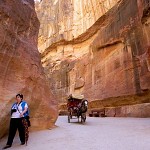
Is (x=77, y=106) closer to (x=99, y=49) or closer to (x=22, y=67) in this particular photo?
(x=22, y=67)

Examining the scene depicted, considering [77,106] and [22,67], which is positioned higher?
[22,67]

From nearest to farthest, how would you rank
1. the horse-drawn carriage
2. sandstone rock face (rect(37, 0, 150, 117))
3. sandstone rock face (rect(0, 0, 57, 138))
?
sandstone rock face (rect(0, 0, 57, 138)), the horse-drawn carriage, sandstone rock face (rect(37, 0, 150, 117))

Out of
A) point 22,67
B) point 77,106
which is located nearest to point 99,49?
point 77,106

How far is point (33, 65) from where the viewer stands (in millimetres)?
7688

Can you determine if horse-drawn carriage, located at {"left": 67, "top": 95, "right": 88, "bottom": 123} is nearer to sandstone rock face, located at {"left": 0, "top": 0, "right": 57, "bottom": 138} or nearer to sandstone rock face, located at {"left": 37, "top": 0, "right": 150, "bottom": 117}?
sandstone rock face, located at {"left": 0, "top": 0, "right": 57, "bottom": 138}

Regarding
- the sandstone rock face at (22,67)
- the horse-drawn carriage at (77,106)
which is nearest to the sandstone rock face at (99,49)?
the horse-drawn carriage at (77,106)

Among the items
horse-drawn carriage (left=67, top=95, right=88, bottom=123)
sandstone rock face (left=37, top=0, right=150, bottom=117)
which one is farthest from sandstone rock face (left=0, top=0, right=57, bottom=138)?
sandstone rock face (left=37, top=0, right=150, bottom=117)

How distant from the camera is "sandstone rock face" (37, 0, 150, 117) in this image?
53.1 ft

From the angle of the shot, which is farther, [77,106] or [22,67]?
[77,106]

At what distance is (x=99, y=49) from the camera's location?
910 inches

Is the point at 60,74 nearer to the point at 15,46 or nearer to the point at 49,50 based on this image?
the point at 49,50

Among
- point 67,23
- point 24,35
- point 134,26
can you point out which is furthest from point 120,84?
point 67,23

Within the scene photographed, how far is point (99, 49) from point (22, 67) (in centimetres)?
1701

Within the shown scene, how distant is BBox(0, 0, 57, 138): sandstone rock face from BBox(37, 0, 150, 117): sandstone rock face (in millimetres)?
7622
